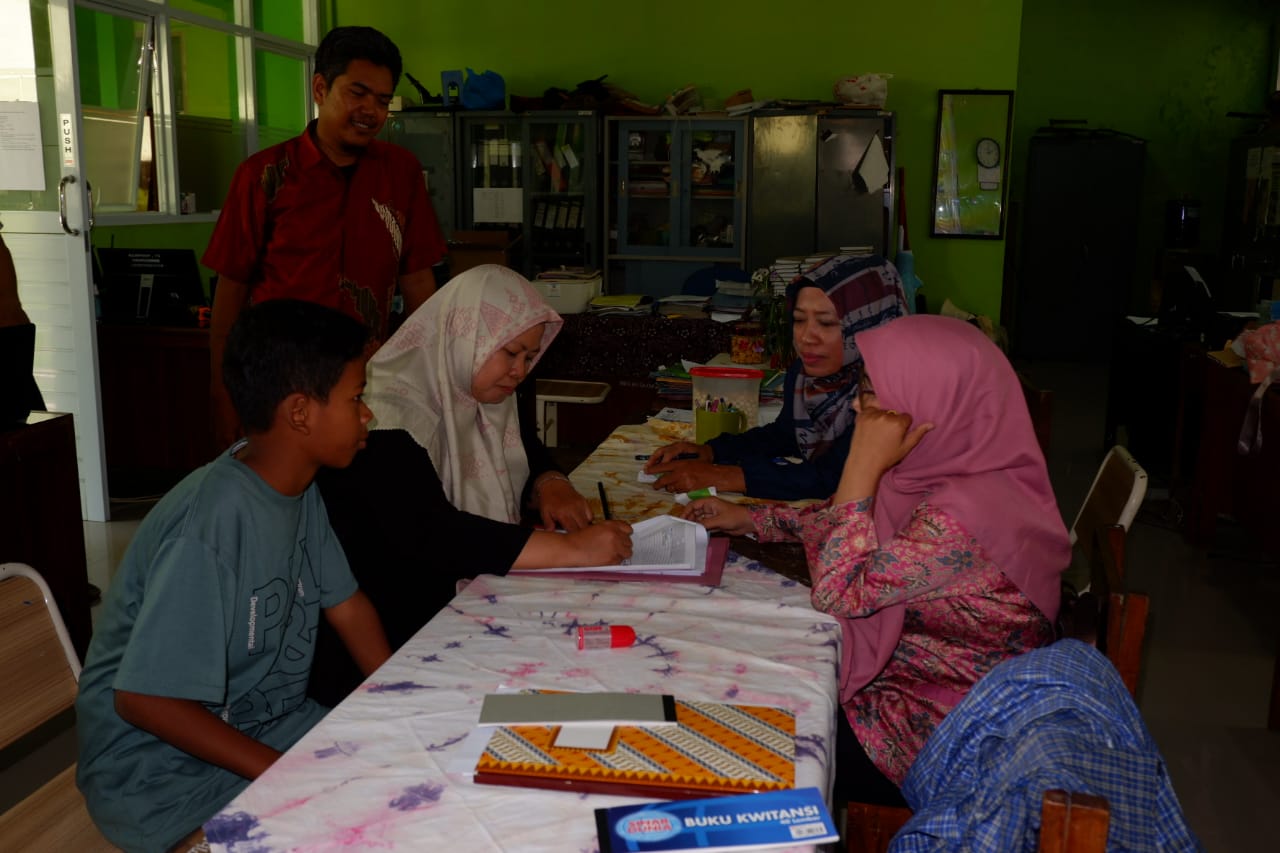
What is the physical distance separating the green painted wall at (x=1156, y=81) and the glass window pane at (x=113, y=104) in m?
6.98

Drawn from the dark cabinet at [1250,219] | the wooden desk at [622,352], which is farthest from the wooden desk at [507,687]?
the dark cabinet at [1250,219]

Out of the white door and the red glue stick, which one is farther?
the white door

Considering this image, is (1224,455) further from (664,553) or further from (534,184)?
(534,184)

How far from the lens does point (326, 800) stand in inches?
41.9

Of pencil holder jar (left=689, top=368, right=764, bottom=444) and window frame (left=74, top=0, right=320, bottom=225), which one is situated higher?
window frame (left=74, top=0, right=320, bottom=225)

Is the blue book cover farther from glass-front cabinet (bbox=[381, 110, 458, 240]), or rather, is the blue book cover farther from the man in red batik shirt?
glass-front cabinet (bbox=[381, 110, 458, 240])

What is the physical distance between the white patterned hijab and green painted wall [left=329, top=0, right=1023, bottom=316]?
5533mm

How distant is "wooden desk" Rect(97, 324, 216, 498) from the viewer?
485cm

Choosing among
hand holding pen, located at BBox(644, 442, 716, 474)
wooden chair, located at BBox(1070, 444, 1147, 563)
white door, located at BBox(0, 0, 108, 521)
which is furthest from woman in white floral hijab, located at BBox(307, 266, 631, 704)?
white door, located at BBox(0, 0, 108, 521)

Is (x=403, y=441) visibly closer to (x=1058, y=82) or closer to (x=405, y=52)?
(x=405, y=52)

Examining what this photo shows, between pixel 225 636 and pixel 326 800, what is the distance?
1.18 ft

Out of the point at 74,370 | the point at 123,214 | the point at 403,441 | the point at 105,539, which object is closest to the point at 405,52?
the point at 123,214

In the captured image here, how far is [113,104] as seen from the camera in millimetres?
5621

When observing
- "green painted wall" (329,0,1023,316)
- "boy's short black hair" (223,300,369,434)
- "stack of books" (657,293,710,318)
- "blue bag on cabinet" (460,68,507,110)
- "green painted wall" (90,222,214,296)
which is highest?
"green painted wall" (329,0,1023,316)
